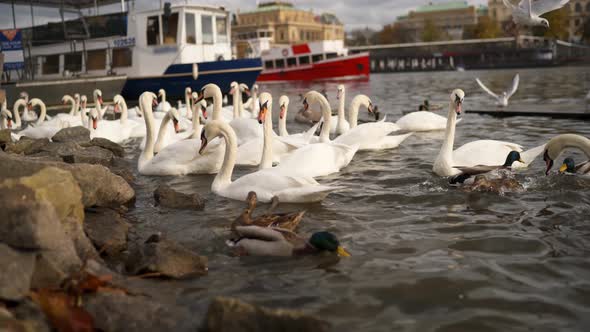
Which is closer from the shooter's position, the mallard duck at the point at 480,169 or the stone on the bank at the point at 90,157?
the mallard duck at the point at 480,169

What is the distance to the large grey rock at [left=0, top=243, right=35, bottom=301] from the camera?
3.51 meters

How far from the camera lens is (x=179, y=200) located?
274 inches

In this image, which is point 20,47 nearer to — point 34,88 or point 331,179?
point 34,88

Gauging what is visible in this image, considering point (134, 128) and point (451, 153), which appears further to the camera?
Answer: point (134, 128)

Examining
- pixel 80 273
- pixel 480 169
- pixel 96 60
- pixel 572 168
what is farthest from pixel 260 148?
pixel 96 60

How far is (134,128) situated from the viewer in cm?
1481

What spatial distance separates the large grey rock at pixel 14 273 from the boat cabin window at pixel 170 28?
23842 millimetres

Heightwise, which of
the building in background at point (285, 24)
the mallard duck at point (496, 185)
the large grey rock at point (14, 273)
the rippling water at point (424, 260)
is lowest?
the rippling water at point (424, 260)

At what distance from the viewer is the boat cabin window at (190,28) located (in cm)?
2638

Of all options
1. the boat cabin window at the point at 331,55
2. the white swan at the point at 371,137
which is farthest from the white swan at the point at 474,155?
the boat cabin window at the point at 331,55

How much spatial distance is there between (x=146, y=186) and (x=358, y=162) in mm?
3460

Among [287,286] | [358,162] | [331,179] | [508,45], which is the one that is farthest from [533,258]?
[508,45]

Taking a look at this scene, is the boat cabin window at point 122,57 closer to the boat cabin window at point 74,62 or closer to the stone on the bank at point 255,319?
the boat cabin window at point 74,62

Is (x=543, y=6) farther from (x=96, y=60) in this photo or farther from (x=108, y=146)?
(x=96, y=60)
